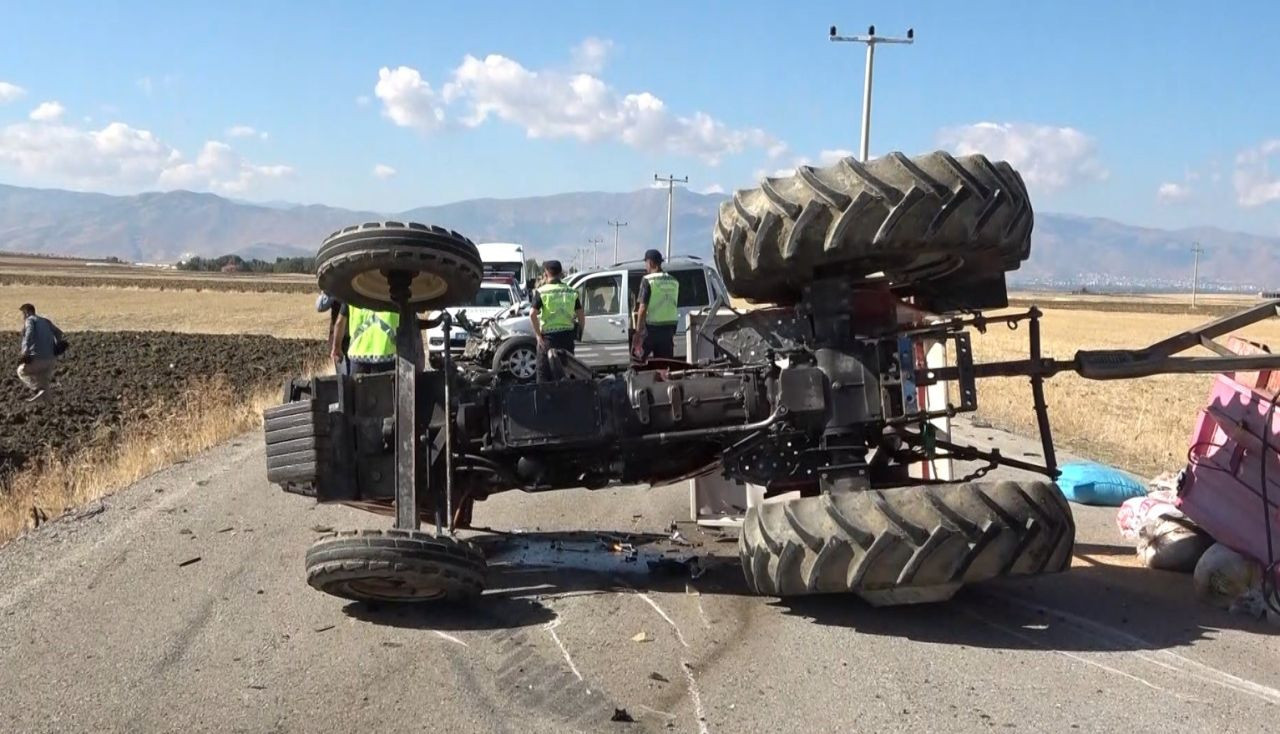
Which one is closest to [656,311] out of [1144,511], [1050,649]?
[1144,511]

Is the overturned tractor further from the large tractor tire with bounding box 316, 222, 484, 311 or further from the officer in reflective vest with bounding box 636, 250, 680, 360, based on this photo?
the officer in reflective vest with bounding box 636, 250, 680, 360

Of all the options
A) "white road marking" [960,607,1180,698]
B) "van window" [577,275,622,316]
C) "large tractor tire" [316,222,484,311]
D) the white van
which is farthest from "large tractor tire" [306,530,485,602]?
the white van

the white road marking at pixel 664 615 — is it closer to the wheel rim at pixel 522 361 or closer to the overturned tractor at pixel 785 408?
the overturned tractor at pixel 785 408

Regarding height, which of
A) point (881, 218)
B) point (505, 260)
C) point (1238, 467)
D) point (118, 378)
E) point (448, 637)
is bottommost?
point (118, 378)

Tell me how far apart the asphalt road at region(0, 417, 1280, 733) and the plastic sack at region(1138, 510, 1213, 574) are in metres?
0.10

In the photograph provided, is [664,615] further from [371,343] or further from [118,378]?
[118,378]

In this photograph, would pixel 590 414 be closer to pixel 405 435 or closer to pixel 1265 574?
pixel 405 435

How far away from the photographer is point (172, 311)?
178 ft

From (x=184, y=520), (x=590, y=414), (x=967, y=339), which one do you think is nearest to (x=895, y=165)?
(x=967, y=339)

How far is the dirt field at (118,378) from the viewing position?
13.7 m

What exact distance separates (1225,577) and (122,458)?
9095mm

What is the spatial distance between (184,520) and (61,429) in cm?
798

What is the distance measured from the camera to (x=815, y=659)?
4746 millimetres

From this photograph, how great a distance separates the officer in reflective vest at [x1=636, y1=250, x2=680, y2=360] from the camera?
43.6 ft
